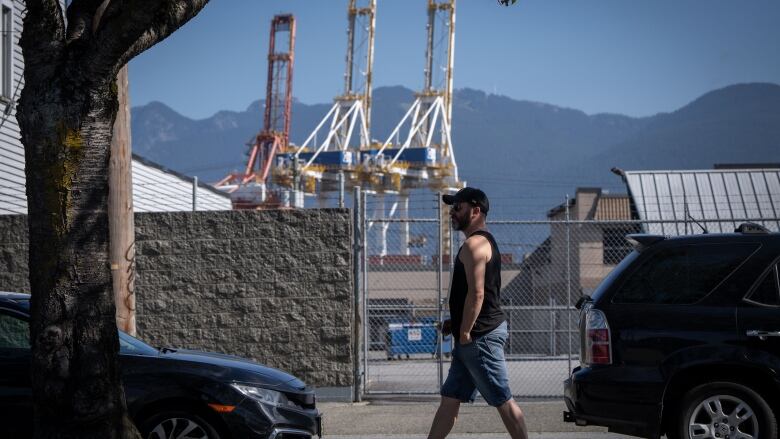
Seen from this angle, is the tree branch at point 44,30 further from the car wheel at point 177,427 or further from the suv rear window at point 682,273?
the suv rear window at point 682,273

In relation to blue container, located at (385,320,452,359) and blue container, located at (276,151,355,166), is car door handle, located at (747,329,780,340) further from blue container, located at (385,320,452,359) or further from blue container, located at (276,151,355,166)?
blue container, located at (276,151,355,166)

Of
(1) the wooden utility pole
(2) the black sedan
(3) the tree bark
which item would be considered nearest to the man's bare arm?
(2) the black sedan

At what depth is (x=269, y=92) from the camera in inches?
4050

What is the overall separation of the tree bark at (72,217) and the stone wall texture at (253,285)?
6.14 meters

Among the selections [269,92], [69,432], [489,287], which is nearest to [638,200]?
[489,287]

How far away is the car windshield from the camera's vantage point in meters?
7.66

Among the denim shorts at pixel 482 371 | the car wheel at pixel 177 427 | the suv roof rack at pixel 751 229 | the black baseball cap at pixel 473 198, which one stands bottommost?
the car wheel at pixel 177 427

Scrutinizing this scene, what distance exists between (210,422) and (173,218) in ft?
19.8

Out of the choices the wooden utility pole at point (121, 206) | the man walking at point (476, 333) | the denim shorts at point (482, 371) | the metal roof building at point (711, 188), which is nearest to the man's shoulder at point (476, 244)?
the man walking at point (476, 333)

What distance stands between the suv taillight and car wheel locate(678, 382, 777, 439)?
1.99ft

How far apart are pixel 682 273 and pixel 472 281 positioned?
158 centimetres

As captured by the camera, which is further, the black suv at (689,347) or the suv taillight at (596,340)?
the suv taillight at (596,340)

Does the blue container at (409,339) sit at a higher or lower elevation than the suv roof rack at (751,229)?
lower

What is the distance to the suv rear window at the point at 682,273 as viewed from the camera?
7.27m
